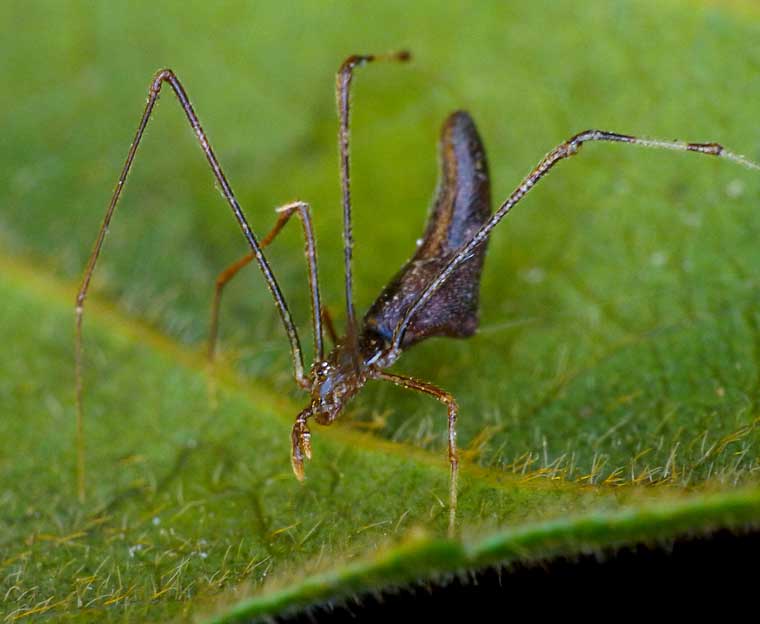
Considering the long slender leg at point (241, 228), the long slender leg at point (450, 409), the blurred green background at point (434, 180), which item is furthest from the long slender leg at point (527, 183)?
the long slender leg at point (241, 228)

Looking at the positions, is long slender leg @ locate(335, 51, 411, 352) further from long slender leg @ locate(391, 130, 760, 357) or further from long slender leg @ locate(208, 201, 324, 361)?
long slender leg @ locate(391, 130, 760, 357)

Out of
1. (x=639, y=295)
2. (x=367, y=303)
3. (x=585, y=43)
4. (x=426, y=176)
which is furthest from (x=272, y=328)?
(x=585, y=43)

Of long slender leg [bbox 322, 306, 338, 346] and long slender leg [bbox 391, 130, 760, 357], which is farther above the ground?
long slender leg [bbox 391, 130, 760, 357]

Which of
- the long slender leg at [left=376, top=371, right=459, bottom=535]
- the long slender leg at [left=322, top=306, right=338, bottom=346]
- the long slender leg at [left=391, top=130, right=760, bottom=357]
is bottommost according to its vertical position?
the long slender leg at [left=376, top=371, right=459, bottom=535]

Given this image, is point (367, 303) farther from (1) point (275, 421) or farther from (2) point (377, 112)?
(2) point (377, 112)

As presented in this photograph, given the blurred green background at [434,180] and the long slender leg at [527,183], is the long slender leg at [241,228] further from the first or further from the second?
the long slender leg at [527,183]

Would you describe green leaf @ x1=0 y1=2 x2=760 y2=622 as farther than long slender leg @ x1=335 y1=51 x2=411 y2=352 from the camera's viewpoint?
No

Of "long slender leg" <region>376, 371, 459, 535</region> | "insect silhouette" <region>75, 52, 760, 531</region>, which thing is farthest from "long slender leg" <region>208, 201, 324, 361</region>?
"long slender leg" <region>376, 371, 459, 535</region>
